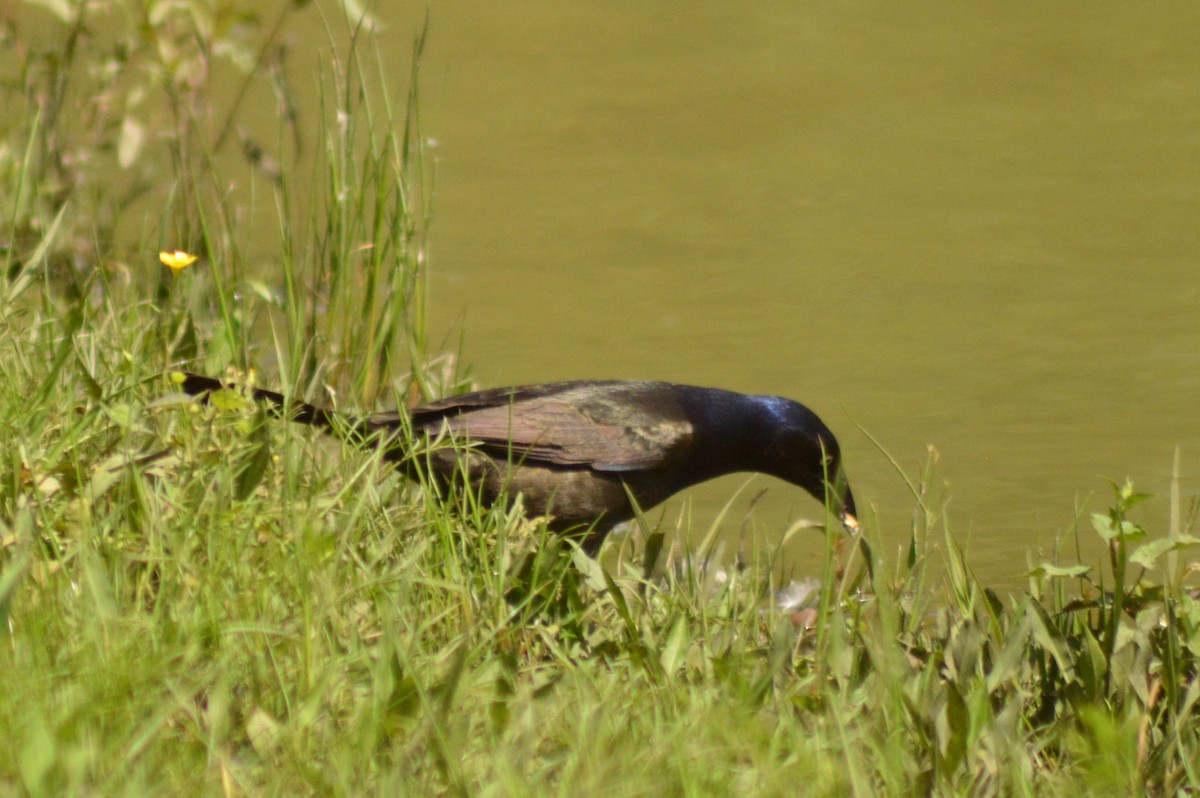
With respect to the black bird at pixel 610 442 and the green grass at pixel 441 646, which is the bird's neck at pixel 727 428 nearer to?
the black bird at pixel 610 442

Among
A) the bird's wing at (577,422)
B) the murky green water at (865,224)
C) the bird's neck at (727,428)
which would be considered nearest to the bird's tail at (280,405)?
the bird's wing at (577,422)

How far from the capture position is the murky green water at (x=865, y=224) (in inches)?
220

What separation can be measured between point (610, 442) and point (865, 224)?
→ 125 inches

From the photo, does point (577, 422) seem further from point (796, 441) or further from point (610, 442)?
point (796, 441)

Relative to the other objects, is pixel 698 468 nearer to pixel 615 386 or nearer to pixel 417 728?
pixel 615 386

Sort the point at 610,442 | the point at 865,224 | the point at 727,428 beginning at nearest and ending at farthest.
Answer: the point at 610,442 → the point at 727,428 → the point at 865,224

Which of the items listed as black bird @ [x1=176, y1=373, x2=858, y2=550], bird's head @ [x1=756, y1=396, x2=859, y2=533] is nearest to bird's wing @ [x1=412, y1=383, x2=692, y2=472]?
black bird @ [x1=176, y1=373, x2=858, y2=550]

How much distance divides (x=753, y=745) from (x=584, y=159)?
6204mm

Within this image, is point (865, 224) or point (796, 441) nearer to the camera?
point (796, 441)

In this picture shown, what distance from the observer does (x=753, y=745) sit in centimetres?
250

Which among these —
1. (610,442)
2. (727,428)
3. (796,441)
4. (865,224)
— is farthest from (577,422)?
(865,224)

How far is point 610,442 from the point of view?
15.1 feet

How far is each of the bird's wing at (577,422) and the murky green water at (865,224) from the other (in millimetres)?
557

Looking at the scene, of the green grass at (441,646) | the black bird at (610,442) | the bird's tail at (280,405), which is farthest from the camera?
the black bird at (610,442)
